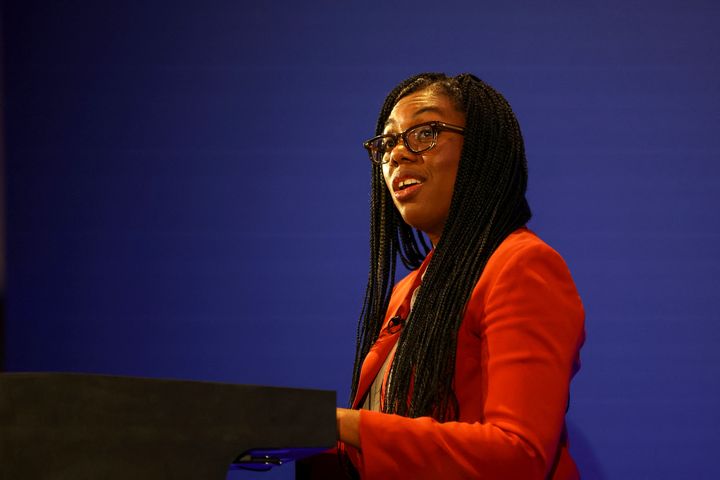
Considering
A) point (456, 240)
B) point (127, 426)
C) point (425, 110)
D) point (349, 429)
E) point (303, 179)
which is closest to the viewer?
point (127, 426)

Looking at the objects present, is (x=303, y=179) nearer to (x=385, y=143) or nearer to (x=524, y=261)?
(x=385, y=143)

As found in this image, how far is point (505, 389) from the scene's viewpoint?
103 centimetres

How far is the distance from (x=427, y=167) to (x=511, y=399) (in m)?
0.50

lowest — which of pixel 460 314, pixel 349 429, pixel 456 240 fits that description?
pixel 349 429

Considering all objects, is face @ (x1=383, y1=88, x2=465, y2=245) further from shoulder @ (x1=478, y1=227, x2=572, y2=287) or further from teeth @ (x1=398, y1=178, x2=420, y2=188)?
shoulder @ (x1=478, y1=227, x2=572, y2=287)

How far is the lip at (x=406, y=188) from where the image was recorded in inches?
54.7

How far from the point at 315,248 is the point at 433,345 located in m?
0.99

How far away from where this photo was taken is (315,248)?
7.07 feet

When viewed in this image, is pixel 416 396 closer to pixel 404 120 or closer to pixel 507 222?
pixel 507 222

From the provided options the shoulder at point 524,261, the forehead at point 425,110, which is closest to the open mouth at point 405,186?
the forehead at point 425,110

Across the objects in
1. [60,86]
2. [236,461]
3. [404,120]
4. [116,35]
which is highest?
[116,35]

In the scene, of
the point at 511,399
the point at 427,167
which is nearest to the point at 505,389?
the point at 511,399

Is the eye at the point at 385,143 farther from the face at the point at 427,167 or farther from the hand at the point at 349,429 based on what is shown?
the hand at the point at 349,429

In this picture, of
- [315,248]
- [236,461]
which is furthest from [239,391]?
[315,248]
